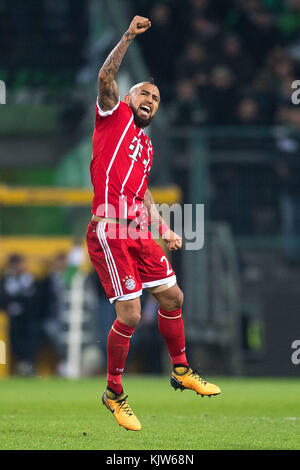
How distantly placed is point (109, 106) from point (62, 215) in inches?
334

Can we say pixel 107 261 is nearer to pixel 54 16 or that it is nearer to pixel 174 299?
pixel 174 299

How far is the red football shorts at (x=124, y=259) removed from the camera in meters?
6.96

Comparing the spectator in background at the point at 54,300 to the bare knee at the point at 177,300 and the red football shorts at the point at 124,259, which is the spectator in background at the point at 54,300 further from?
the red football shorts at the point at 124,259

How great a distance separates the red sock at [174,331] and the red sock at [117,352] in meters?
0.41

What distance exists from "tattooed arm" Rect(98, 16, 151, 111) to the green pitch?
2.22m

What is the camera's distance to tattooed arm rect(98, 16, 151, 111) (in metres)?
6.66

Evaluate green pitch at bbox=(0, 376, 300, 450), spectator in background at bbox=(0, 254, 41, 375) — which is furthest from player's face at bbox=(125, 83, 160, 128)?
spectator in background at bbox=(0, 254, 41, 375)

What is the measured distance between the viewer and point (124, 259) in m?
6.97

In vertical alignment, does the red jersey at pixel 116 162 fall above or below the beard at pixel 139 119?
below

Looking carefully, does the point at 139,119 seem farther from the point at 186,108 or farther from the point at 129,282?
the point at 186,108

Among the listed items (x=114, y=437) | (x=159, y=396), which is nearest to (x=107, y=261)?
(x=114, y=437)

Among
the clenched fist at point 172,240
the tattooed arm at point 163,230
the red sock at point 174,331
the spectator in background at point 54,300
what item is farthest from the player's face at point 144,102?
the spectator in background at point 54,300

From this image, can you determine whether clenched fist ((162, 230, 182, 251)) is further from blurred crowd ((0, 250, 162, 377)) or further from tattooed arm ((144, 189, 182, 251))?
blurred crowd ((0, 250, 162, 377))
